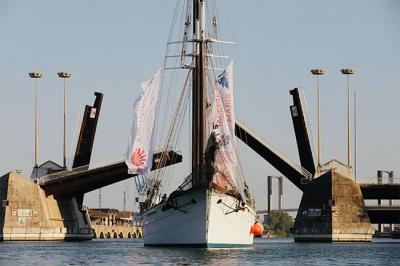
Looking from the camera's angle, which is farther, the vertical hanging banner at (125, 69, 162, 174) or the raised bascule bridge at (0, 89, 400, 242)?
the raised bascule bridge at (0, 89, 400, 242)

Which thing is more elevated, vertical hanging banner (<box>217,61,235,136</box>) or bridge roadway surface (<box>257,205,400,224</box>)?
vertical hanging banner (<box>217,61,235,136</box>)

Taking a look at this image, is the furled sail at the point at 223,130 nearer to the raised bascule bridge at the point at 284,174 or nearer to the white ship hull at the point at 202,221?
the white ship hull at the point at 202,221

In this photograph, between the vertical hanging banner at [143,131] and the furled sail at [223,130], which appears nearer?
the vertical hanging banner at [143,131]

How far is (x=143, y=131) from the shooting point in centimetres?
7375

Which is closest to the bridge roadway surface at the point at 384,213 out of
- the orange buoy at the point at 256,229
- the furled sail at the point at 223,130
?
the orange buoy at the point at 256,229

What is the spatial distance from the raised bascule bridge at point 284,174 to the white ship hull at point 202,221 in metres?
31.8

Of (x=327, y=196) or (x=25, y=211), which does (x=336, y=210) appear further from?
(x=25, y=211)

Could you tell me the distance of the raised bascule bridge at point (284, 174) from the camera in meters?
114

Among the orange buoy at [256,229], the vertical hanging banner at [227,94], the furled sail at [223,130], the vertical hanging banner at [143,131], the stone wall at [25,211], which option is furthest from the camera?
the stone wall at [25,211]

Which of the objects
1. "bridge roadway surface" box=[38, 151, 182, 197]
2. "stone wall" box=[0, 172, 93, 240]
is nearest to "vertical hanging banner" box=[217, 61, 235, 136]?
"bridge roadway surface" box=[38, 151, 182, 197]

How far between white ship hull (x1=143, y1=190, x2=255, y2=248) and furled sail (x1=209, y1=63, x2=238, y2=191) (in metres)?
1.42

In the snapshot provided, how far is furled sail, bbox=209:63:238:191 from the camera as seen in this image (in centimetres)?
7456

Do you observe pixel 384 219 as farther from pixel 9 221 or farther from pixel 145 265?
pixel 145 265

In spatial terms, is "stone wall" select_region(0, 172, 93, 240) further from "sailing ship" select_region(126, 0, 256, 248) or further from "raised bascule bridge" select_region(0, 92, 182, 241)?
"sailing ship" select_region(126, 0, 256, 248)
